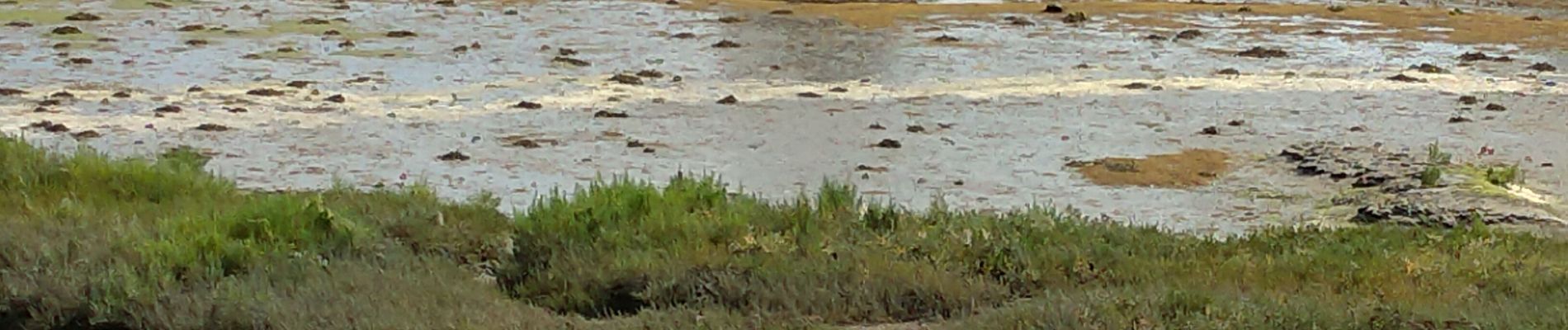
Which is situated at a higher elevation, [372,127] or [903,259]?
[903,259]

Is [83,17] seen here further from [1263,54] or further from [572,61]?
[1263,54]

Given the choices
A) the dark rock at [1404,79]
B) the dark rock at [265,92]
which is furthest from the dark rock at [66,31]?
the dark rock at [1404,79]

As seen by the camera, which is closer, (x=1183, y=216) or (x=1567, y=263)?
(x=1567, y=263)

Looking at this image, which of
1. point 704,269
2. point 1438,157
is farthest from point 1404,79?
point 704,269

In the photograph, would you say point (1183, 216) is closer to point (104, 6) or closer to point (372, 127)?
point (372, 127)

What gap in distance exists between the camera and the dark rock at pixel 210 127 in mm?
13141

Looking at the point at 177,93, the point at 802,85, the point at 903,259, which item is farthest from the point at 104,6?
the point at 903,259

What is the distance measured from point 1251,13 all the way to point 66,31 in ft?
44.5

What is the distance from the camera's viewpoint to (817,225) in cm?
776

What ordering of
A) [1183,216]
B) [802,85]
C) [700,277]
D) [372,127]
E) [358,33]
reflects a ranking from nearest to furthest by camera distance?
[700,277] < [1183,216] < [372,127] < [802,85] < [358,33]

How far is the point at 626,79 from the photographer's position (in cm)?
1623

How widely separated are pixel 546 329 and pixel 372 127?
7.81m

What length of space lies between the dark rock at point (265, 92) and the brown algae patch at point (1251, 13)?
336 inches

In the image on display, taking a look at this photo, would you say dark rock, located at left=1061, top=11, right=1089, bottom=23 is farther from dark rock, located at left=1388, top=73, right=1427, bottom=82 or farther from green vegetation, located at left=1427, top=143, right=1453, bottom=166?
green vegetation, located at left=1427, top=143, right=1453, bottom=166
